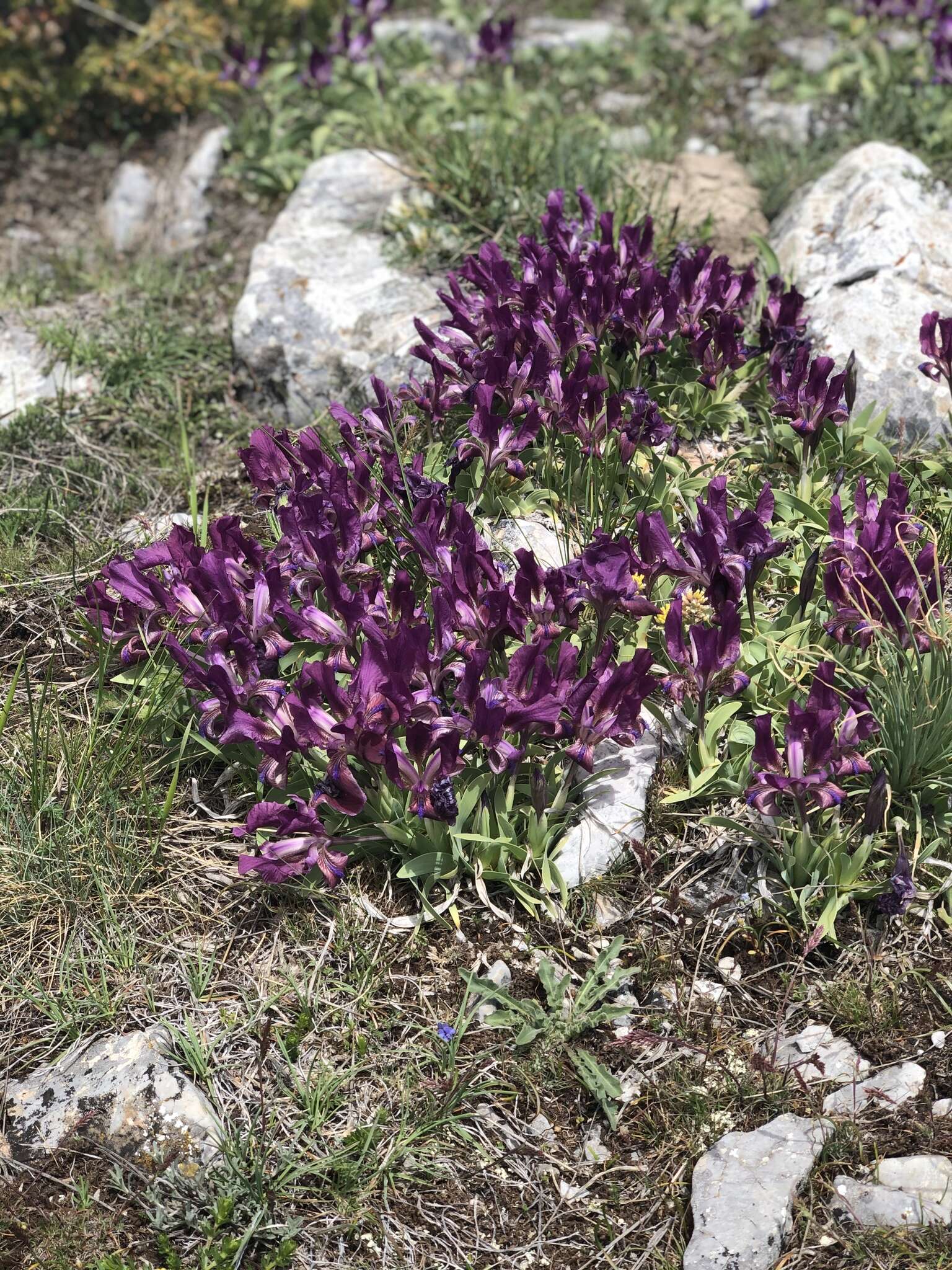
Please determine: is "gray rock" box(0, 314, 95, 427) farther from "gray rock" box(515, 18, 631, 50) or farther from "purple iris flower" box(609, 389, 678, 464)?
"gray rock" box(515, 18, 631, 50)

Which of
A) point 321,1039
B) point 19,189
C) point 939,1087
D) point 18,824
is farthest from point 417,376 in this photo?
point 19,189

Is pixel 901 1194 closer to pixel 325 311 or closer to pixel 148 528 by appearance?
pixel 148 528

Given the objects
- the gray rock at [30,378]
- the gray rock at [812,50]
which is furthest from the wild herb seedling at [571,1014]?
the gray rock at [812,50]

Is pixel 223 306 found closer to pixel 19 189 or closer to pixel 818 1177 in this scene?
pixel 19 189

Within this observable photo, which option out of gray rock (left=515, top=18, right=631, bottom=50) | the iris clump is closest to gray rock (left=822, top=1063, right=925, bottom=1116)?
the iris clump

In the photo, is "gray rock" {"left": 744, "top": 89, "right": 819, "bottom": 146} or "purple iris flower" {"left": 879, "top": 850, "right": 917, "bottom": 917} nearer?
"purple iris flower" {"left": 879, "top": 850, "right": 917, "bottom": 917}

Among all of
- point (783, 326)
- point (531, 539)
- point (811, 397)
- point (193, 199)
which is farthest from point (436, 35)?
point (531, 539)

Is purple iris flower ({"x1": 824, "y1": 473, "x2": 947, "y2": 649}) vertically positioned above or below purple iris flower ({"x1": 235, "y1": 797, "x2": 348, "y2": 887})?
above
